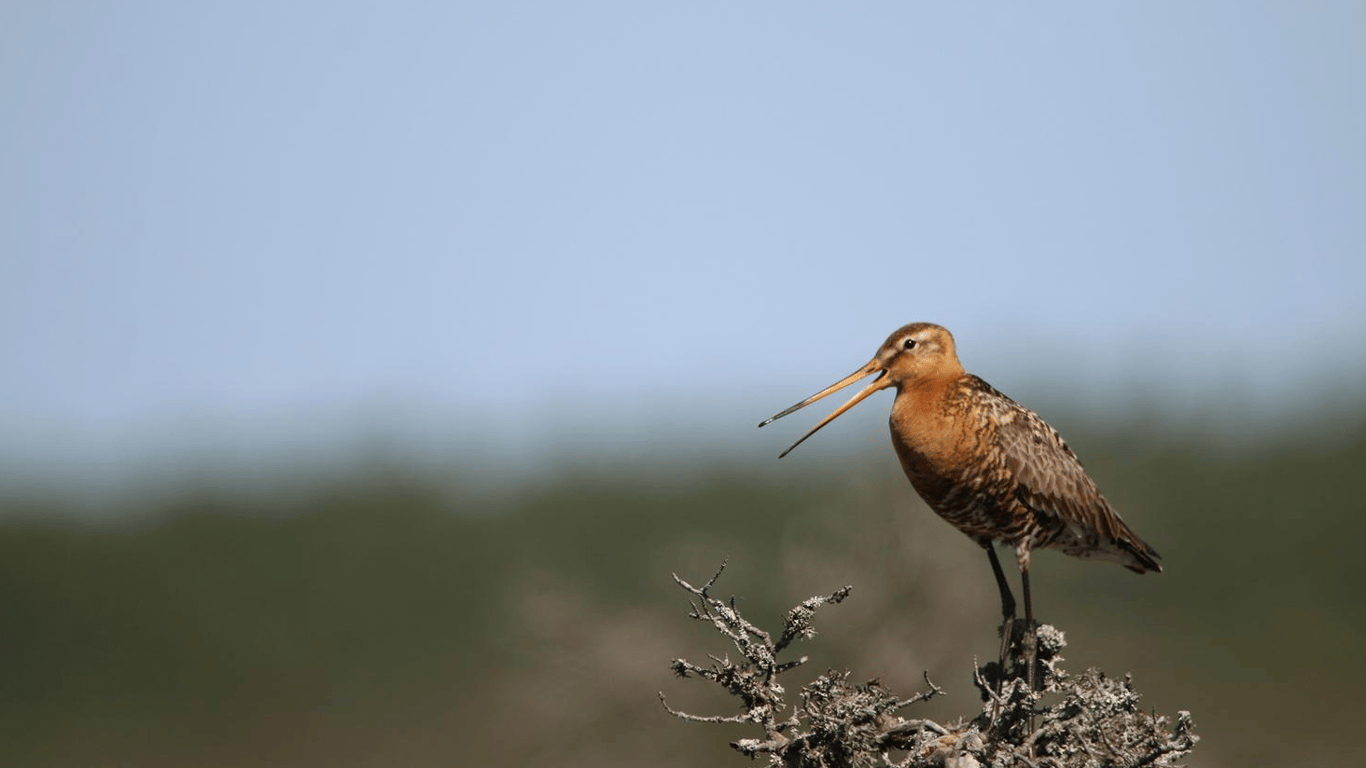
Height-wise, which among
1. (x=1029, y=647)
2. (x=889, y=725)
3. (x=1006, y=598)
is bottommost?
(x=889, y=725)

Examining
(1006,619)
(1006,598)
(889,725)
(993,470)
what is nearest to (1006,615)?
(1006,619)

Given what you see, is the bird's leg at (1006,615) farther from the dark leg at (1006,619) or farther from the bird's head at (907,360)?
the bird's head at (907,360)

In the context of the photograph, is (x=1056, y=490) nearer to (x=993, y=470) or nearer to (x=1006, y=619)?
(x=993, y=470)

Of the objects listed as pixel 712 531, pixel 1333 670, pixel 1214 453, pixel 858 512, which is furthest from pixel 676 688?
pixel 1214 453

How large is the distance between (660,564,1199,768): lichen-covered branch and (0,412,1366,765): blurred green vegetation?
6254 millimetres

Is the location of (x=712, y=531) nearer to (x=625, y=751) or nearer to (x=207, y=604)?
(x=207, y=604)

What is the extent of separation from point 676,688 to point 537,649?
6.90ft

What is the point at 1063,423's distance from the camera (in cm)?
3659

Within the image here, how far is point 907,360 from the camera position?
1048cm

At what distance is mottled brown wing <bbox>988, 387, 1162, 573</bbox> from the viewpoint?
10516mm

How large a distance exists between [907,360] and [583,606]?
647 centimetres

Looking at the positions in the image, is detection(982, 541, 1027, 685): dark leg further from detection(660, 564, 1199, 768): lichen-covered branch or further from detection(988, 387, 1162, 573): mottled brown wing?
detection(660, 564, 1199, 768): lichen-covered branch

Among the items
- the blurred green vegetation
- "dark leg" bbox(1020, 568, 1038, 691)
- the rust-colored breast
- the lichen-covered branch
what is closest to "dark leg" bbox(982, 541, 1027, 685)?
"dark leg" bbox(1020, 568, 1038, 691)

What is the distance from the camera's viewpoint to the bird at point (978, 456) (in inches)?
402
